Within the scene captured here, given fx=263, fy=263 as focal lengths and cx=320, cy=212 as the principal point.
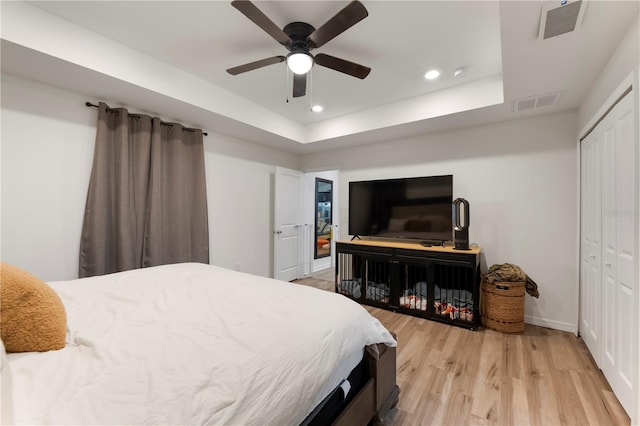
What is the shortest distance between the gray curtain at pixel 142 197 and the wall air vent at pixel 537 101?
3550 mm

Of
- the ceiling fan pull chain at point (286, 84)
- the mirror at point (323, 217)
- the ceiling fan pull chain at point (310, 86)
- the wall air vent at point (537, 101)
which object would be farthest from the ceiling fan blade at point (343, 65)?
the mirror at point (323, 217)

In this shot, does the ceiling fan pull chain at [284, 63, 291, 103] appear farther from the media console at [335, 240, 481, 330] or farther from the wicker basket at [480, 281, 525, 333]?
the wicker basket at [480, 281, 525, 333]

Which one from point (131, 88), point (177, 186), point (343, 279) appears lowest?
point (343, 279)

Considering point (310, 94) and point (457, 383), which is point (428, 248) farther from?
point (310, 94)

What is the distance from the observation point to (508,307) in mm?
2631

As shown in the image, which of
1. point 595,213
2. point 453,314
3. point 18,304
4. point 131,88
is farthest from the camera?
point 453,314

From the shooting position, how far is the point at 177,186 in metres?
3.07

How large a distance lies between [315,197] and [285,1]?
12.6 ft

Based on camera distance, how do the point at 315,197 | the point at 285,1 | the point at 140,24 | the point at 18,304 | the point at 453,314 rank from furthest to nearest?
the point at 315,197
the point at 453,314
the point at 140,24
the point at 285,1
the point at 18,304

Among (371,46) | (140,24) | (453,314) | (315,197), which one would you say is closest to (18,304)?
(140,24)

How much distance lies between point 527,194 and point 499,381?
2.07m

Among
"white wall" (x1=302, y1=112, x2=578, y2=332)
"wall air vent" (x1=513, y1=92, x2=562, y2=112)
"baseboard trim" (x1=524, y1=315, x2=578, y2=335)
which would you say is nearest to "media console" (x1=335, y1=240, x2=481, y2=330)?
"white wall" (x1=302, y1=112, x2=578, y2=332)

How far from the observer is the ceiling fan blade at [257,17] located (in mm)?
1497

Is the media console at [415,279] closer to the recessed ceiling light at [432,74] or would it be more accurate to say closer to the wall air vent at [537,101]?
the wall air vent at [537,101]
